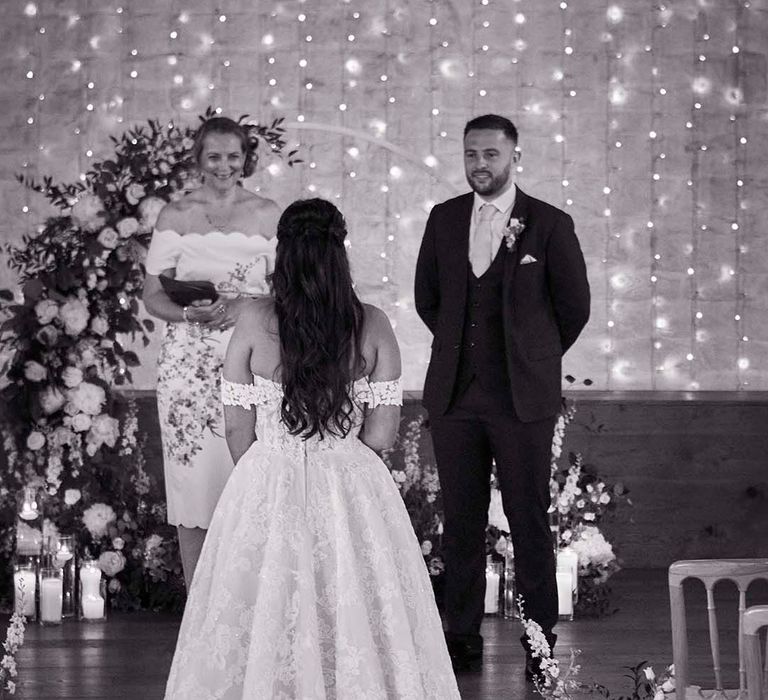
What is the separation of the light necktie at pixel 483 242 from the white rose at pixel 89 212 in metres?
1.50

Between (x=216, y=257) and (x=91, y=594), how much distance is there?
1483 millimetres

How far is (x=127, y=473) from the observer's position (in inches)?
228

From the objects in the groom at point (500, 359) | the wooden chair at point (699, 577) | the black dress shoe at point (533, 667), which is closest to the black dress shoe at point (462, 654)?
the groom at point (500, 359)

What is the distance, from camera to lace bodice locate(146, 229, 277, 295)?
4.37 m

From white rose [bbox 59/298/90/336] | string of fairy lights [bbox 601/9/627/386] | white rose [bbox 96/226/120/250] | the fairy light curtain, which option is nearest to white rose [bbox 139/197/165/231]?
white rose [bbox 96/226/120/250]

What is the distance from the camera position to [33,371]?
193 inches

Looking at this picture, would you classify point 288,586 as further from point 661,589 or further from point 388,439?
point 661,589

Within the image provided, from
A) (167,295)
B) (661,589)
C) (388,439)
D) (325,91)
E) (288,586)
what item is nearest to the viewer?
(288,586)

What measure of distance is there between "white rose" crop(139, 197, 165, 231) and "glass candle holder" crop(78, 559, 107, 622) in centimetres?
129

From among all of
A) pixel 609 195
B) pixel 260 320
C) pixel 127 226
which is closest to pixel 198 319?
pixel 127 226

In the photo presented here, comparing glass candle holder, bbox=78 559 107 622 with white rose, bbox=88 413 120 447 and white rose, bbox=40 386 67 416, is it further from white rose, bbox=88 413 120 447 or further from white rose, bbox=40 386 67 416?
white rose, bbox=40 386 67 416

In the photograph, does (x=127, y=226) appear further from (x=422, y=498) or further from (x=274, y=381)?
(x=274, y=381)

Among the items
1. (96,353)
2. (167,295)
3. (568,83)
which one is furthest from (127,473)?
(568,83)

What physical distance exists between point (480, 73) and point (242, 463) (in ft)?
15.0
